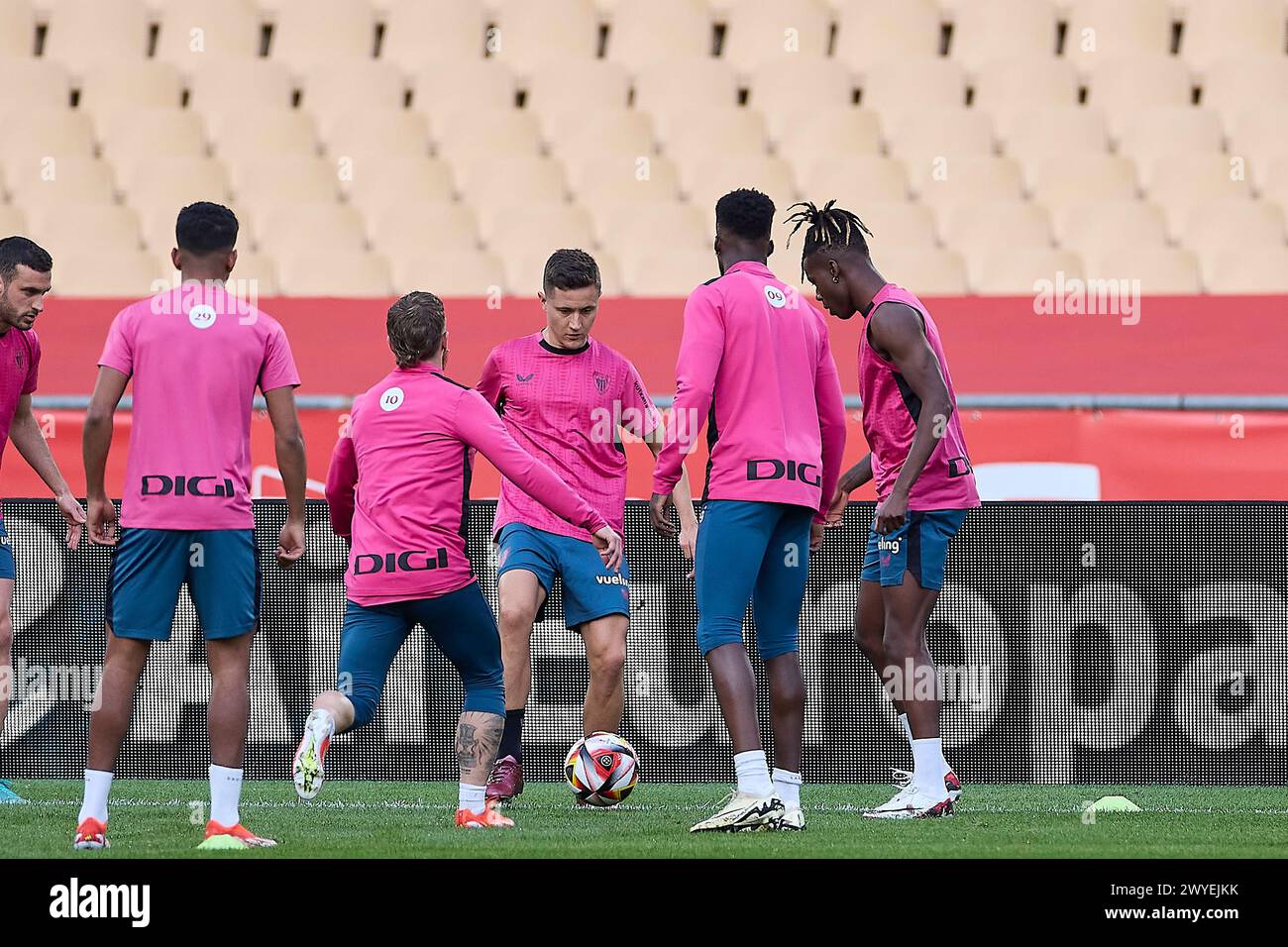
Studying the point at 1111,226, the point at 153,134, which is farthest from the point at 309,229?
the point at 1111,226

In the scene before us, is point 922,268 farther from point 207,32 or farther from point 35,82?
point 35,82

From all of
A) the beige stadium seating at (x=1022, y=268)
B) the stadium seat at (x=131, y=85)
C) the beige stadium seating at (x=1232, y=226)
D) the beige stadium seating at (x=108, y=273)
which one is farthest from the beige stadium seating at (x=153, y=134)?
the beige stadium seating at (x=1232, y=226)

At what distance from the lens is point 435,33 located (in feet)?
45.6

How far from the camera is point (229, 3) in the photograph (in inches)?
548

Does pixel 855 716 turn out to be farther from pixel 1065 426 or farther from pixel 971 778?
pixel 1065 426

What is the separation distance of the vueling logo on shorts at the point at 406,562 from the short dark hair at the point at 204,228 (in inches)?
41.1

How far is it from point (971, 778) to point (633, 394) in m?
2.09

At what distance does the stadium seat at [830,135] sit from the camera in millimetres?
12688

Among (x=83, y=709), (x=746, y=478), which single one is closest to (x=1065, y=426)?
(x=746, y=478)

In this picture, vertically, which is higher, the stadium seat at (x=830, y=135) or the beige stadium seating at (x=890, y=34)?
the beige stadium seating at (x=890, y=34)

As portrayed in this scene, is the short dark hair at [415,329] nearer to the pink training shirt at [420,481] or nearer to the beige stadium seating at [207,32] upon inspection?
the pink training shirt at [420,481]

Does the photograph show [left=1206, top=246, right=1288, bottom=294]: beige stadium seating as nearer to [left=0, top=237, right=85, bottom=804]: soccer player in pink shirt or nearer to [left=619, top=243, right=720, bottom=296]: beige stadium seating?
[left=619, top=243, right=720, bottom=296]: beige stadium seating

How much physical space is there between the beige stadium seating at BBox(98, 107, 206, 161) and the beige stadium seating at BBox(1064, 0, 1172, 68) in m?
6.75

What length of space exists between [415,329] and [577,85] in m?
8.30
